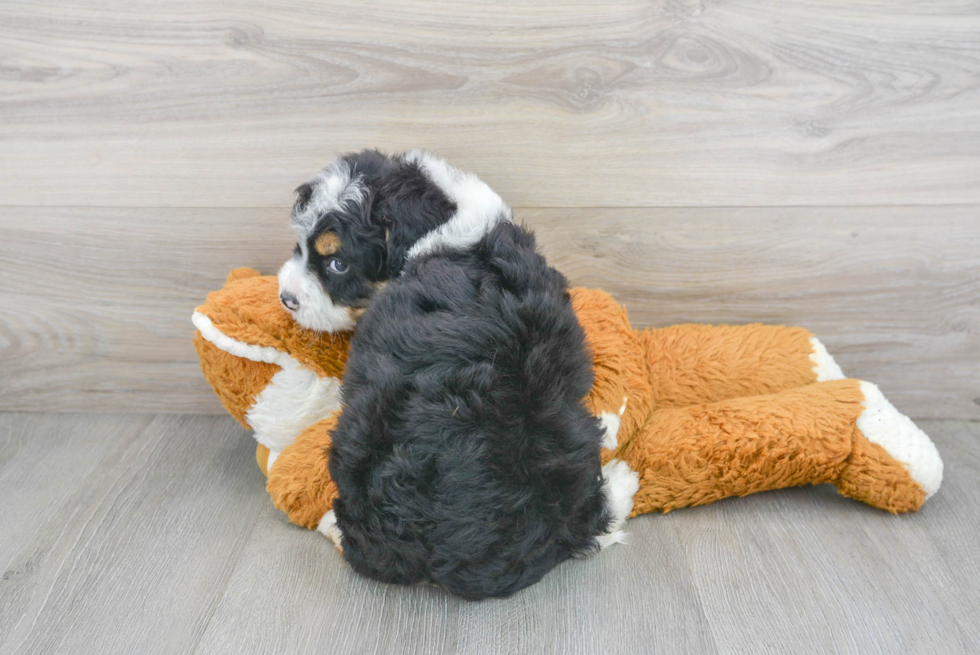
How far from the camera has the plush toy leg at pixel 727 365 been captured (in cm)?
136

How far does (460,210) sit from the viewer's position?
1.11 metres

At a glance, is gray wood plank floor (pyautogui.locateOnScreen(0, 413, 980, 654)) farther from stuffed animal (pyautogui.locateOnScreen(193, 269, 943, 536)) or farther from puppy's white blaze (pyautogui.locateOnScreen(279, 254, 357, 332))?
puppy's white blaze (pyautogui.locateOnScreen(279, 254, 357, 332))

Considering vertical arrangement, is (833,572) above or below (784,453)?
below

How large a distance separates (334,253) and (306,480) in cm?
39

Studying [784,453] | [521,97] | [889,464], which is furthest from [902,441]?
[521,97]

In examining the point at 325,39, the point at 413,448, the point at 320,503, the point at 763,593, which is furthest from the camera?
the point at 325,39

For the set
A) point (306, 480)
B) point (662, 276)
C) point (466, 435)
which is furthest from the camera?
point (662, 276)

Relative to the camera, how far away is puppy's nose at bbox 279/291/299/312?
3.67ft

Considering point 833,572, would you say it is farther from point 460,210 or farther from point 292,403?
point 292,403

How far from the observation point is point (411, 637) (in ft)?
3.30

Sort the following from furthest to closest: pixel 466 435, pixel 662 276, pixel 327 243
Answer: pixel 662 276, pixel 327 243, pixel 466 435

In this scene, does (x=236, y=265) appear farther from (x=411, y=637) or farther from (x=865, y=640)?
(x=865, y=640)

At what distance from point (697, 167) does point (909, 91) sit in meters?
0.42

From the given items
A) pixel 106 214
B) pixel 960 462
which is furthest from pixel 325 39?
pixel 960 462
